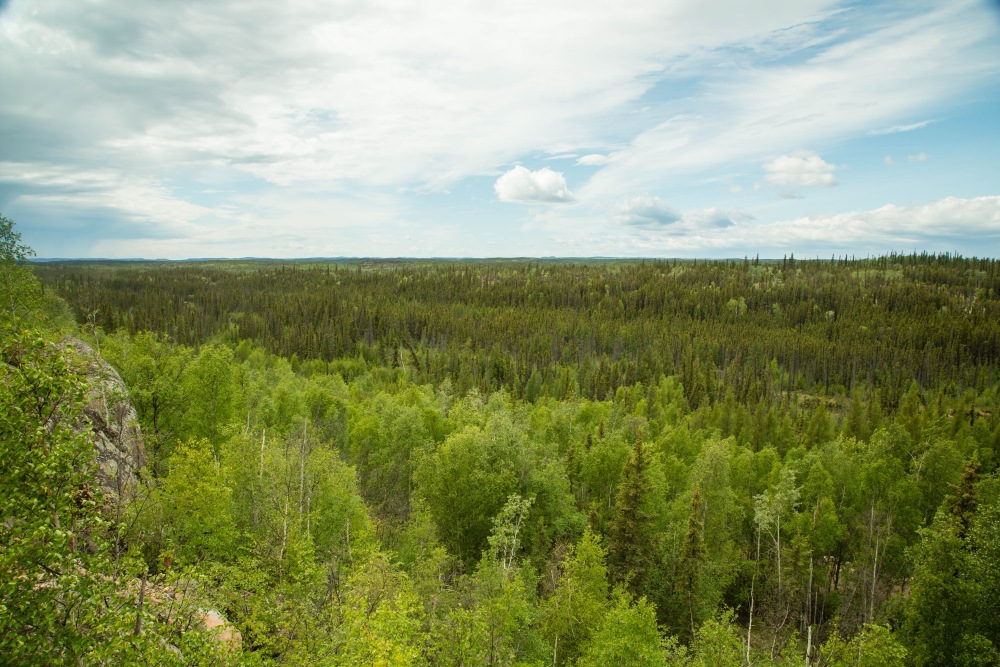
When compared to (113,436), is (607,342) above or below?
below

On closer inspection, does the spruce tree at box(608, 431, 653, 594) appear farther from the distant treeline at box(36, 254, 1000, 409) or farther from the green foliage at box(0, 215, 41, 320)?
the distant treeline at box(36, 254, 1000, 409)

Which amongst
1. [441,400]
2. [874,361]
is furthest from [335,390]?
[874,361]

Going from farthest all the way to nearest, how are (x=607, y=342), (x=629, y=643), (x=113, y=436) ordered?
(x=607, y=342) < (x=113, y=436) < (x=629, y=643)

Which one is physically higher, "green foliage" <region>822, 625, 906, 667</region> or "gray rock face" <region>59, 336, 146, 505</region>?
"gray rock face" <region>59, 336, 146, 505</region>

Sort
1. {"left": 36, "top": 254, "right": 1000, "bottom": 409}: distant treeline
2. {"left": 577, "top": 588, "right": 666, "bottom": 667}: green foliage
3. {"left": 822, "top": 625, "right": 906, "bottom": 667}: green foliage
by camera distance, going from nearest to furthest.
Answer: {"left": 577, "top": 588, "right": 666, "bottom": 667}: green foliage
{"left": 822, "top": 625, "right": 906, "bottom": 667}: green foliage
{"left": 36, "top": 254, "right": 1000, "bottom": 409}: distant treeline

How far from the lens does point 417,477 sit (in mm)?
32219

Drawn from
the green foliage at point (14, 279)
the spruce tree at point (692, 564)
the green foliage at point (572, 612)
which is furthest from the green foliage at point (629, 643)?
the green foliage at point (14, 279)

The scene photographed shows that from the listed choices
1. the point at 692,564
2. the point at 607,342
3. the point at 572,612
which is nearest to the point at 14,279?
the point at 572,612

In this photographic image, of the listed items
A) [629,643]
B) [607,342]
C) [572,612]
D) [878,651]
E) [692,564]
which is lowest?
[607,342]

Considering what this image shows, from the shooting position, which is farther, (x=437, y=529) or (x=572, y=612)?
(x=437, y=529)

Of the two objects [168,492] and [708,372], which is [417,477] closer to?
[168,492]

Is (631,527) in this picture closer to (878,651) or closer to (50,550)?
(878,651)

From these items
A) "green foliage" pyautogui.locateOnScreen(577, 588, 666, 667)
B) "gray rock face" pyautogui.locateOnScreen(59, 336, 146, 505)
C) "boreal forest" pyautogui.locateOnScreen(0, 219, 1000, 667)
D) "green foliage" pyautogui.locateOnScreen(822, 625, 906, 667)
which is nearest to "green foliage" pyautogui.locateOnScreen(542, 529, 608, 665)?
"boreal forest" pyautogui.locateOnScreen(0, 219, 1000, 667)

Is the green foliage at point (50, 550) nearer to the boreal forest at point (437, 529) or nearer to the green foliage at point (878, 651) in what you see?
the boreal forest at point (437, 529)
